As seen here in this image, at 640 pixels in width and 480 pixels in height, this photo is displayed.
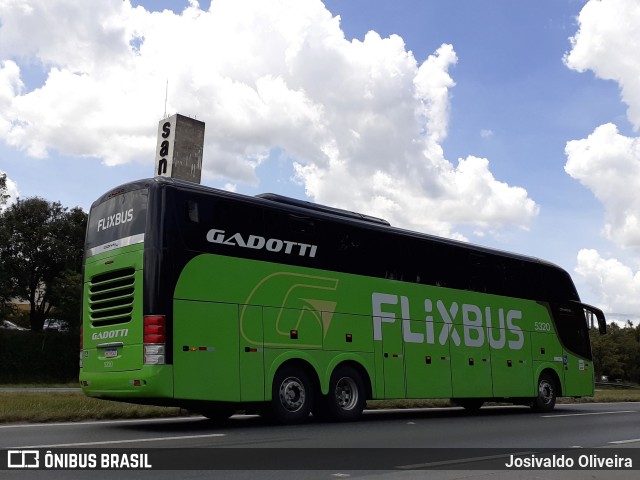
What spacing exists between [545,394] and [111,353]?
12.5 m

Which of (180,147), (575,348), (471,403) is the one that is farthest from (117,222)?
(180,147)

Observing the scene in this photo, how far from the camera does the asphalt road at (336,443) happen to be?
823 cm

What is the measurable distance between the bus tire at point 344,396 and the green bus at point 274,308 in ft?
0.09

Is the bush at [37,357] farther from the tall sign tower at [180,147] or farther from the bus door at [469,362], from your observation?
the bus door at [469,362]

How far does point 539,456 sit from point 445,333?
781 cm

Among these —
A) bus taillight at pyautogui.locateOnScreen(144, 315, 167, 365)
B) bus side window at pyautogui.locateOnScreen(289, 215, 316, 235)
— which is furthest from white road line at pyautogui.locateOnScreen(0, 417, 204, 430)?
bus side window at pyautogui.locateOnScreen(289, 215, 316, 235)

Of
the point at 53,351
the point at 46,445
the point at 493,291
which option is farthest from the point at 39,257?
the point at 46,445

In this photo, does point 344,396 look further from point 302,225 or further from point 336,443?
point 336,443

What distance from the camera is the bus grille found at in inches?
502

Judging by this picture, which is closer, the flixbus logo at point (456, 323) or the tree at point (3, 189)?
the flixbus logo at point (456, 323)

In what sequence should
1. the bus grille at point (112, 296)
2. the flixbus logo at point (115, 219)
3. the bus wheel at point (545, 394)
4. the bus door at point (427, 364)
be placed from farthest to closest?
the bus wheel at point (545, 394)
the bus door at point (427, 364)
the flixbus logo at point (115, 219)
the bus grille at point (112, 296)

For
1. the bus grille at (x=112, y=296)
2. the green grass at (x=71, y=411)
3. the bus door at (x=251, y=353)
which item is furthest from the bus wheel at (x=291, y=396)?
the green grass at (x=71, y=411)

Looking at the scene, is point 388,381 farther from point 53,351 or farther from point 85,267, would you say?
point 53,351

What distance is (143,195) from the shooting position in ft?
42.0
